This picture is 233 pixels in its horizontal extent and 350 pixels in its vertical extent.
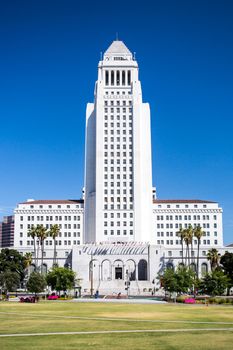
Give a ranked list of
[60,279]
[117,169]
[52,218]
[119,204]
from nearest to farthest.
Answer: [60,279] → [119,204] → [117,169] → [52,218]

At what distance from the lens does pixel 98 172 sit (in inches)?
5787

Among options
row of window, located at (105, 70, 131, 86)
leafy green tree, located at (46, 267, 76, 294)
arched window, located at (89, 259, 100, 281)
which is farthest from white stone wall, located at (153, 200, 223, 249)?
leafy green tree, located at (46, 267, 76, 294)

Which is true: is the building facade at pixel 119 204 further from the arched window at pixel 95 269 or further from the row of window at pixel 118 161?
the arched window at pixel 95 269

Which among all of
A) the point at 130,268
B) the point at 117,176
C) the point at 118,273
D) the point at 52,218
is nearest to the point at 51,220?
the point at 52,218

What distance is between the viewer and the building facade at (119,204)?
143000mm

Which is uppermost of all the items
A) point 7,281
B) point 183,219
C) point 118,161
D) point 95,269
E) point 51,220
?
point 118,161

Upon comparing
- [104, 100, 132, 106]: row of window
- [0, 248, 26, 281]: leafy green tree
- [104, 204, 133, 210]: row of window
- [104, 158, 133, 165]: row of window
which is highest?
[104, 100, 132, 106]: row of window

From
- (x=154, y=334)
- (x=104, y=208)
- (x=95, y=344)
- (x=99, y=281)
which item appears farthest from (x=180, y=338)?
(x=104, y=208)

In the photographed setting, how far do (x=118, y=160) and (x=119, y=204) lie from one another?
15.1m

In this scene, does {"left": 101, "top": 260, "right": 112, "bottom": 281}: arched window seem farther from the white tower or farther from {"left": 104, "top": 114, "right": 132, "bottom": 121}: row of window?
{"left": 104, "top": 114, "right": 132, "bottom": 121}: row of window

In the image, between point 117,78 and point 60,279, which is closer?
point 60,279

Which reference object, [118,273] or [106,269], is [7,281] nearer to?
[106,269]

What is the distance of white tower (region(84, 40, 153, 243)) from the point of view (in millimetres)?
144000

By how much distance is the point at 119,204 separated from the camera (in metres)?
146
